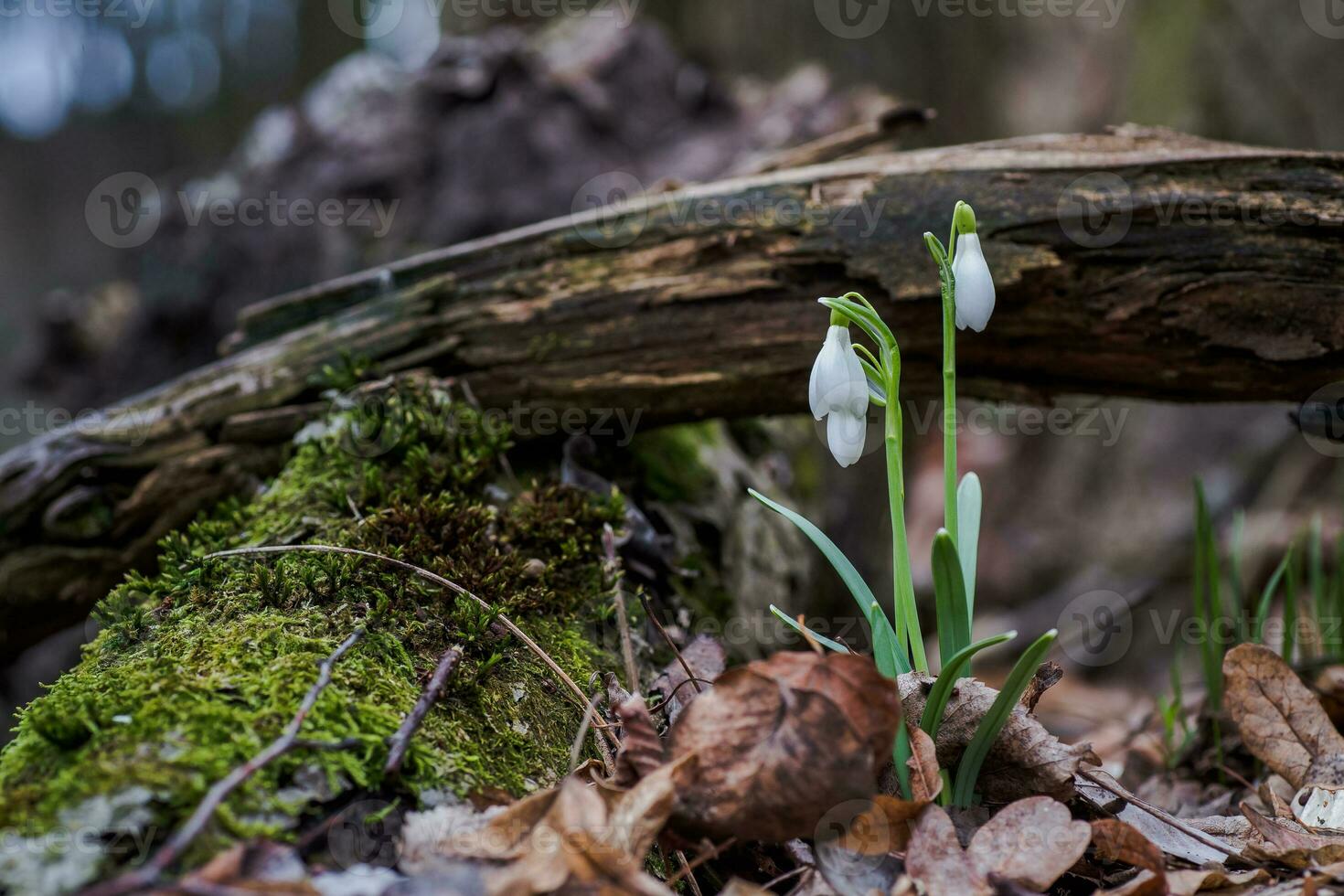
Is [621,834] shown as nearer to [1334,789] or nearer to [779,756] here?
[779,756]

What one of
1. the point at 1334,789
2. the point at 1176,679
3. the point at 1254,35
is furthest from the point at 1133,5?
the point at 1334,789
